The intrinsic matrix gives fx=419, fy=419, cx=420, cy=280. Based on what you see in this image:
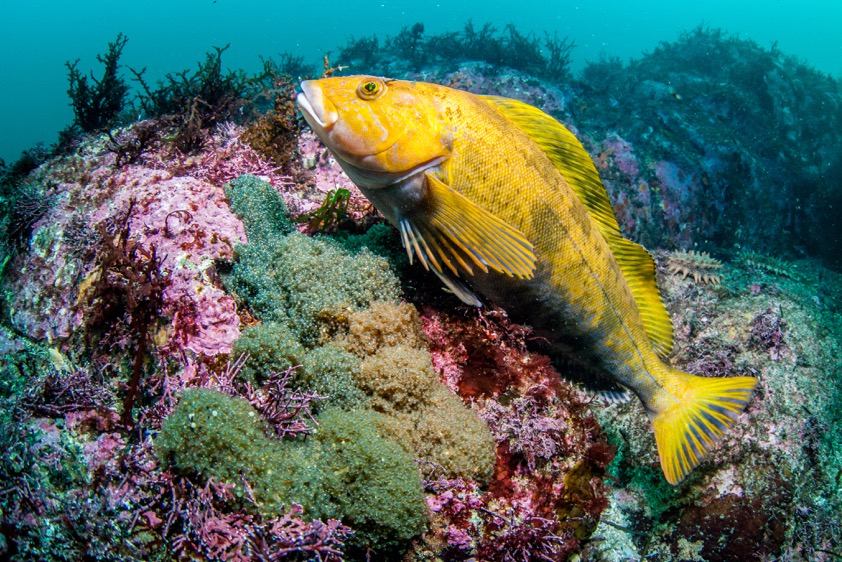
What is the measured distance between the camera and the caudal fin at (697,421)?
328 centimetres

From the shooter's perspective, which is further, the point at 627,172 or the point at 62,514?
the point at 627,172

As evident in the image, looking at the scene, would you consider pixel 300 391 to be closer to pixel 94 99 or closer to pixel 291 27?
pixel 94 99

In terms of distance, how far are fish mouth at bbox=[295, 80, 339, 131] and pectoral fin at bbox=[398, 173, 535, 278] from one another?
2.52 feet

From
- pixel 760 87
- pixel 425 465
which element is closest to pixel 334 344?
pixel 425 465

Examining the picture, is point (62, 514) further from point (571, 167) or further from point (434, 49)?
point (434, 49)

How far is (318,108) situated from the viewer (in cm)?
281

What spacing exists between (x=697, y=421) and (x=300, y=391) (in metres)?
3.09

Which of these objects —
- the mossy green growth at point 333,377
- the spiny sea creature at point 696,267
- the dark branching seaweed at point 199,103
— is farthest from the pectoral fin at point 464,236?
the spiny sea creature at point 696,267

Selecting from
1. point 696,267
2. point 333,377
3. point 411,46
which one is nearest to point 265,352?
point 333,377

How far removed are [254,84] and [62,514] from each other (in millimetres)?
6041

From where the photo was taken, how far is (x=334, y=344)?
2.99m

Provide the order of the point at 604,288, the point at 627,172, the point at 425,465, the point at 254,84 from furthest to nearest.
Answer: the point at 627,172
the point at 254,84
the point at 604,288
the point at 425,465

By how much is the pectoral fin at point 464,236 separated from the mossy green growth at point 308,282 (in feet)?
1.46

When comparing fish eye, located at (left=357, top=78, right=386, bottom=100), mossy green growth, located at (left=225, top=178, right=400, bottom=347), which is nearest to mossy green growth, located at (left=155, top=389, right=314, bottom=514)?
mossy green growth, located at (left=225, top=178, right=400, bottom=347)
